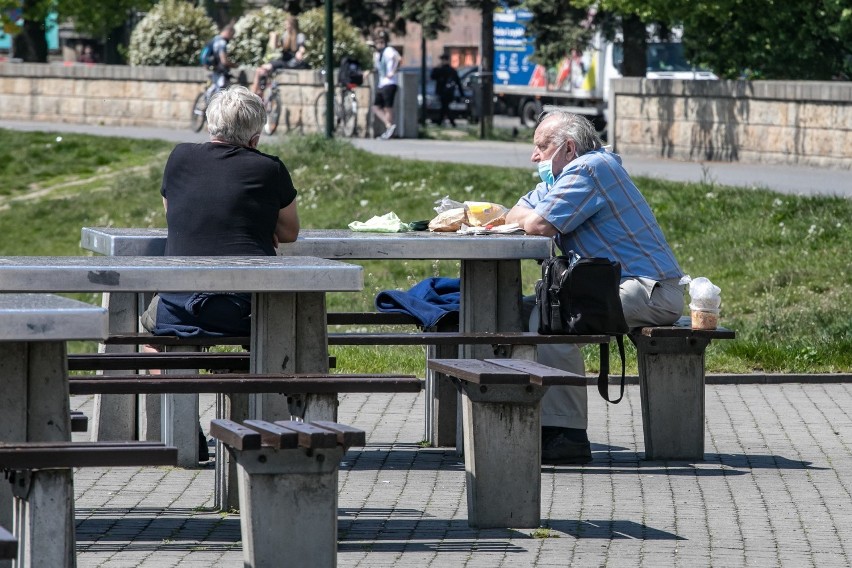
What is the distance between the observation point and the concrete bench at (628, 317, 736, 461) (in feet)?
23.9

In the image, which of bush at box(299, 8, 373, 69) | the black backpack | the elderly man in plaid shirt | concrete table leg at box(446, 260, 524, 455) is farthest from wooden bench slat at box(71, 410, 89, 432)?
bush at box(299, 8, 373, 69)

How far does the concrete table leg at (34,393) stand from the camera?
16.1ft

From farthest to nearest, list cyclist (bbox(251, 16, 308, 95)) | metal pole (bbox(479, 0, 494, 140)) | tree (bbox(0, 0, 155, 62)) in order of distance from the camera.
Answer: tree (bbox(0, 0, 155, 62)) → metal pole (bbox(479, 0, 494, 140)) → cyclist (bbox(251, 16, 308, 95))

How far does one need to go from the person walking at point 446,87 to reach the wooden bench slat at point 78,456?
3308 cm

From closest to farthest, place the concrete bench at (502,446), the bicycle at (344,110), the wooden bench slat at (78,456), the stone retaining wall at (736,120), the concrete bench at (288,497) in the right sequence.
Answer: the wooden bench slat at (78,456), the concrete bench at (288,497), the concrete bench at (502,446), the stone retaining wall at (736,120), the bicycle at (344,110)

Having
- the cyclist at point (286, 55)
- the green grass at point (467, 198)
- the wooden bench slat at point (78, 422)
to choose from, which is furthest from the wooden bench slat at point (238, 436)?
the cyclist at point (286, 55)

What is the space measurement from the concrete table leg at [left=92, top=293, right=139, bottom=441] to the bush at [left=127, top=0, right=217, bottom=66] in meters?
25.2

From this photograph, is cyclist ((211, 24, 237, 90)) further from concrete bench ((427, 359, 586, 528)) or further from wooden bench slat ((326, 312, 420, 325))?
concrete bench ((427, 359, 586, 528))

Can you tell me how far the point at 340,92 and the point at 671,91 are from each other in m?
6.64

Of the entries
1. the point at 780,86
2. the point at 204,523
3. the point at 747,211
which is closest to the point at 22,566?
the point at 204,523

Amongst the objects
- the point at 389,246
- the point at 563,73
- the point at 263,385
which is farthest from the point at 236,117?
the point at 563,73

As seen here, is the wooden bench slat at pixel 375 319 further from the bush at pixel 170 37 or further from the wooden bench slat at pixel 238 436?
the bush at pixel 170 37

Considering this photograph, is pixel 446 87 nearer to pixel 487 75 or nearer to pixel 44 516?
pixel 487 75

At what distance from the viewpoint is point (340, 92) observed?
86.0ft
